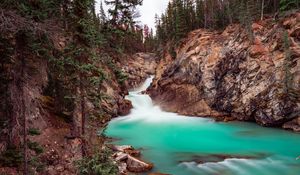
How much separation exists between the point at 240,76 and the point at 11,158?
34.2m

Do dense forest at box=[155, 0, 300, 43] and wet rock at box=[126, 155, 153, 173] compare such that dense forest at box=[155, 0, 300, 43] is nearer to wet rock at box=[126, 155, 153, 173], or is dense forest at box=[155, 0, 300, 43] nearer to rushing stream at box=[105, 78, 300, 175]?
rushing stream at box=[105, 78, 300, 175]

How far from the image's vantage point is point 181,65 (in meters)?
53.1

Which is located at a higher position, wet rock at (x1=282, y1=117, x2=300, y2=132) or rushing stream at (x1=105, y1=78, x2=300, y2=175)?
wet rock at (x1=282, y1=117, x2=300, y2=132)

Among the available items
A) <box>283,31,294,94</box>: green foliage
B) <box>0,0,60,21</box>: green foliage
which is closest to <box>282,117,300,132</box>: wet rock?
<box>283,31,294,94</box>: green foliage

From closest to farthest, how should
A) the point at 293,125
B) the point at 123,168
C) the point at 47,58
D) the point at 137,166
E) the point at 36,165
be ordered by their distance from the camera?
1. the point at 36,165
2. the point at 47,58
3. the point at 123,168
4. the point at 137,166
5. the point at 293,125

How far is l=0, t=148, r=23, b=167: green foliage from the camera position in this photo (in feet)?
39.9

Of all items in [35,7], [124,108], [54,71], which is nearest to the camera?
[35,7]

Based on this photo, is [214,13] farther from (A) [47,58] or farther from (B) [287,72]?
(A) [47,58]

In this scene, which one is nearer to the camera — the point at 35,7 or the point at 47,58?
the point at 35,7

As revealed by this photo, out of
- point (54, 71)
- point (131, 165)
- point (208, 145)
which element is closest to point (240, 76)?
point (208, 145)

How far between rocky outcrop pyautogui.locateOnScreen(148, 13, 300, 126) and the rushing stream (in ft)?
8.54

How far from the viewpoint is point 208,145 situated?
28.3 m

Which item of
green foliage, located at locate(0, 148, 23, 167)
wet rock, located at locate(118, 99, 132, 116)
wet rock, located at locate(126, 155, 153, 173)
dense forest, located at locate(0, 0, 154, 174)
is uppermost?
dense forest, located at locate(0, 0, 154, 174)

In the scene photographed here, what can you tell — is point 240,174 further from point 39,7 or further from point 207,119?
point 207,119
